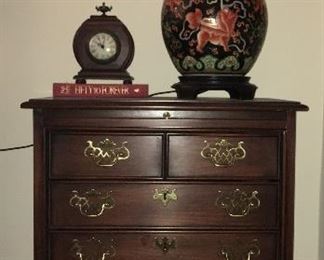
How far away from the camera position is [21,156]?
173cm

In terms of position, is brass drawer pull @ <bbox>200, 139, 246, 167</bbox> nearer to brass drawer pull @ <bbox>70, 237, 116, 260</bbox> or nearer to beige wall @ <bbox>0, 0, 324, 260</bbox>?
brass drawer pull @ <bbox>70, 237, 116, 260</bbox>

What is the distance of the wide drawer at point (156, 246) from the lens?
50.7 inches

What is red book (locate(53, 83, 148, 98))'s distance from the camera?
135cm

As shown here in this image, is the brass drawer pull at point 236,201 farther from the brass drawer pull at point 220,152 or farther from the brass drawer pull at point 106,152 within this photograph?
the brass drawer pull at point 106,152

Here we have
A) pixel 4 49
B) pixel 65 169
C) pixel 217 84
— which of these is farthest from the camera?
pixel 4 49

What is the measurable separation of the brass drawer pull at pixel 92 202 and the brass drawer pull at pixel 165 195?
4.0 inches

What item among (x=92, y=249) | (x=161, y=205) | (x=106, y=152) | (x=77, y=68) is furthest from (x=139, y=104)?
(x=77, y=68)

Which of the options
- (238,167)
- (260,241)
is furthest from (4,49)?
(260,241)

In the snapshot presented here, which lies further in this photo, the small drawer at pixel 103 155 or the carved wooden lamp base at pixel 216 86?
the carved wooden lamp base at pixel 216 86

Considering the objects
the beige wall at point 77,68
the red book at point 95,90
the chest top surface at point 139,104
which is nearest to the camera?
the chest top surface at point 139,104

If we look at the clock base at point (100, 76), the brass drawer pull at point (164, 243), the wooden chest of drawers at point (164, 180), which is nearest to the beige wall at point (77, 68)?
the clock base at point (100, 76)

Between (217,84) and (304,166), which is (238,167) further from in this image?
(304,166)

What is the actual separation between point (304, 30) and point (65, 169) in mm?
902

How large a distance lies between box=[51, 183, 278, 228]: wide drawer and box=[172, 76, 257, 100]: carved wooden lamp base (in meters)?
0.24
